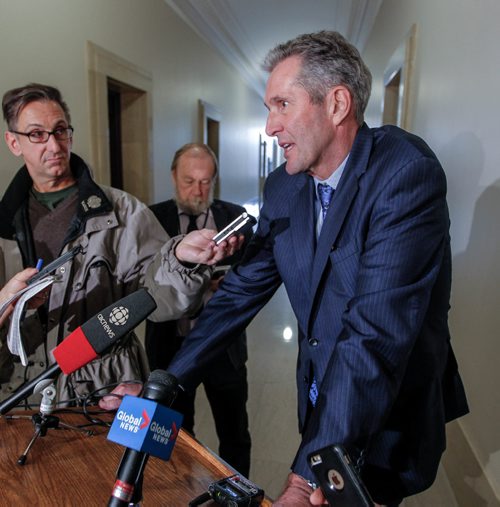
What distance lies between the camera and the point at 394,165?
976 mm

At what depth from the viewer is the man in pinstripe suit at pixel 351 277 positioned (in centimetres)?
→ 89

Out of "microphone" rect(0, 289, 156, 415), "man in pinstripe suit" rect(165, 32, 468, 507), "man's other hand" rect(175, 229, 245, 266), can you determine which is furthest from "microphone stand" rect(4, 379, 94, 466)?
"man's other hand" rect(175, 229, 245, 266)

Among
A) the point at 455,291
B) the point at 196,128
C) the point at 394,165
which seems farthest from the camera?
the point at 196,128

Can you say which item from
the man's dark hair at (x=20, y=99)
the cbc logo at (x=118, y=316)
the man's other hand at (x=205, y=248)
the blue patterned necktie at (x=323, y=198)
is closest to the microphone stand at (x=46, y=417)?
the cbc logo at (x=118, y=316)

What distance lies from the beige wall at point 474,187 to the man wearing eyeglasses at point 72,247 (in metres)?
1.19

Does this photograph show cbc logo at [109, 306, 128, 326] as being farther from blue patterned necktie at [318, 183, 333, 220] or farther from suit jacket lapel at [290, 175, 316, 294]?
blue patterned necktie at [318, 183, 333, 220]

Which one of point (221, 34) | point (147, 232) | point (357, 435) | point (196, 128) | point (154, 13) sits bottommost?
point (357, 435)

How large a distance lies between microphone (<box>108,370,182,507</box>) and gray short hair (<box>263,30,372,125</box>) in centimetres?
81

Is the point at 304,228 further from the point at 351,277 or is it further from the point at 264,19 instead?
the point at 264,19

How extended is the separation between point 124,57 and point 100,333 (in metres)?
4.11

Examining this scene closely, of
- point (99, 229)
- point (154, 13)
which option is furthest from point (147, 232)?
point (154, 13)

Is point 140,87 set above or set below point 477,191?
above

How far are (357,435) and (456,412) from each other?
531 mm

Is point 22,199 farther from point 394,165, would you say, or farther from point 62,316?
point 394,165
